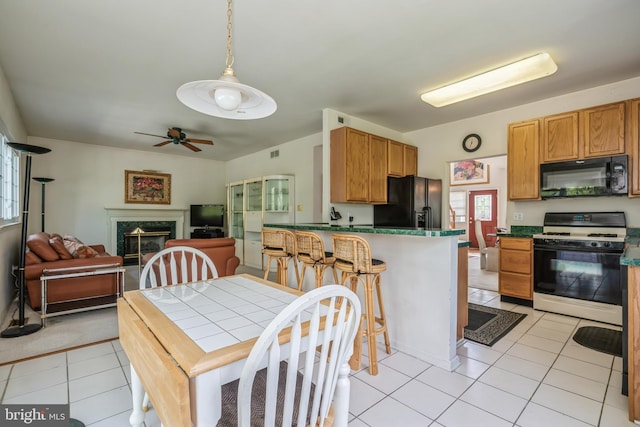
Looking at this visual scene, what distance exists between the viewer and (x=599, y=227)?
10.8ft

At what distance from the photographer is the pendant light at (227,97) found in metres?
1.44

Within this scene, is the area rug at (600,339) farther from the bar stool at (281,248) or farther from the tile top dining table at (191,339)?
the tile top dining table at (191,339)

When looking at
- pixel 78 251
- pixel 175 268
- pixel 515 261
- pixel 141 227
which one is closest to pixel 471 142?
pixel 515 261

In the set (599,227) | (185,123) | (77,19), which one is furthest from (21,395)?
(599,227)

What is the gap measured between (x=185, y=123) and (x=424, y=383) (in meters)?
4.64

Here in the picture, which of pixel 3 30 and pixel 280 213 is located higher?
pixel 3 30

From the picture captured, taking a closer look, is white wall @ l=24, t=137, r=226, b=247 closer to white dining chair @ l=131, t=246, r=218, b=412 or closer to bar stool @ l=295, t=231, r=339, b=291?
white dining chair @ l=131, t=246, r=218, b=412

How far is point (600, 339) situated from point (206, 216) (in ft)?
22.6

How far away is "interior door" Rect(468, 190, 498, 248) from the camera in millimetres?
8523

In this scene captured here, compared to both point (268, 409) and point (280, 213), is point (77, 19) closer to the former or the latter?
point (268, 409)

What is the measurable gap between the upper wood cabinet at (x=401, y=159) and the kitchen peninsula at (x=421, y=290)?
6.94 feet

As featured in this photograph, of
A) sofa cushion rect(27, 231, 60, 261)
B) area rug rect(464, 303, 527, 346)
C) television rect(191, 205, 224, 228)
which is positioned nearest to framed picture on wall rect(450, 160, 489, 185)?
area rug rect(464, 303, 527, 346)

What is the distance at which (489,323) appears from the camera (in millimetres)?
3049

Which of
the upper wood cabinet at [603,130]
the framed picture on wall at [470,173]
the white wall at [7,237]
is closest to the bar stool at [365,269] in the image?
the upper wood cabinet at [603,130]
